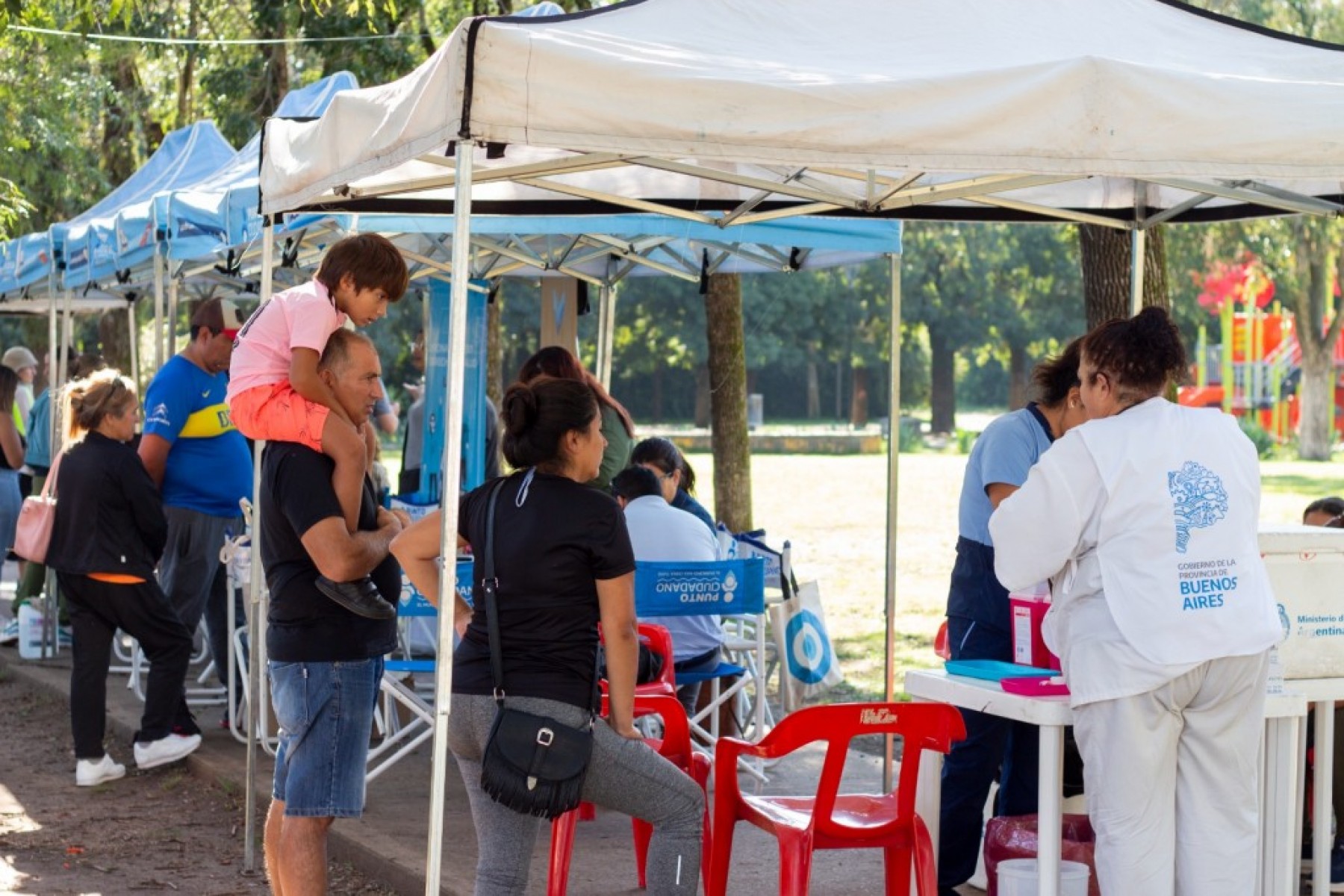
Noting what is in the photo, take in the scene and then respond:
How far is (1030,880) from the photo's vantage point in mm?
4086

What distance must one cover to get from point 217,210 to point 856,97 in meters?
4.84

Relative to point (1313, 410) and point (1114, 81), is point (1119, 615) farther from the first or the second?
point (1313, 410)

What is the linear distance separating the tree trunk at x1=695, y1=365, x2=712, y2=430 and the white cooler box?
48.8 m

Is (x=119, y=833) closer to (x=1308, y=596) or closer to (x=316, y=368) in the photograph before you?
(x=316, y=368)

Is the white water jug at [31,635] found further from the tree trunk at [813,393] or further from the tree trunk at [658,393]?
the tree trunk at [813,393]

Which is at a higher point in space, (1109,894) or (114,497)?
(114,497)

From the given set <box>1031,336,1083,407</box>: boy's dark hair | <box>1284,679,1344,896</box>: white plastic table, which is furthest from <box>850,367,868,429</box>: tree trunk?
<box>1284,679,1344,896</box>: white plastic table

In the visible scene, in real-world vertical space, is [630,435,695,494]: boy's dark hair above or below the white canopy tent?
below

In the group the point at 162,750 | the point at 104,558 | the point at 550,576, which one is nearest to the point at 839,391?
the point at 162,750

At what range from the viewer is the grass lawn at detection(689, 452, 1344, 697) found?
12.4 meters

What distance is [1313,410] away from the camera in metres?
43.1

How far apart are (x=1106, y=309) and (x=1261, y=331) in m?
52.3

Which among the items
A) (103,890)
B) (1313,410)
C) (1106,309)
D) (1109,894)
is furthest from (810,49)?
(1313,410)

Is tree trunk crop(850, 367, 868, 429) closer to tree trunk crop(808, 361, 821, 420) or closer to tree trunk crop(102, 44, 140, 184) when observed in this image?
tree trunk crop(808, 361, 821, 420)
